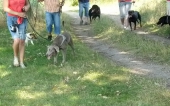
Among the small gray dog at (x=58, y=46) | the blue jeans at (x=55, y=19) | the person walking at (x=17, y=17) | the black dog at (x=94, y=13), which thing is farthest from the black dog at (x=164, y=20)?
the person walking at (x=17, y=17)

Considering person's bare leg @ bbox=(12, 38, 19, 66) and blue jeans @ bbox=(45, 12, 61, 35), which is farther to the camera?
blue jeans @ bbox=(45, 12, 61, 35)

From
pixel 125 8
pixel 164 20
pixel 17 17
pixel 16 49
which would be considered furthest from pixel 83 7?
pixel 17 17

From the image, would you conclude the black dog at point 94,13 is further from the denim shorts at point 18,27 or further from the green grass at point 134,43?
the denim shorts at point 18,27

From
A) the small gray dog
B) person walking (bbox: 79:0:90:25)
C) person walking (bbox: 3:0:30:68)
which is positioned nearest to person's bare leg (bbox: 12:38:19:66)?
person walking (bbox: 3:0:30:68)

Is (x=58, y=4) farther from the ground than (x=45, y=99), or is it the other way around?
(x=58, y=4)

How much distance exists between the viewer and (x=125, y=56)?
10.8 metres

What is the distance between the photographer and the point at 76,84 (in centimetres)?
754

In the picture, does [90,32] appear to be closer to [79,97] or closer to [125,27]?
[125,27]

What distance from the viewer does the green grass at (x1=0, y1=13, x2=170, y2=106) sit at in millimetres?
6554

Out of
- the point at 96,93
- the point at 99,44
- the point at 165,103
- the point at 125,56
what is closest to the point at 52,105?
the point at 96,93

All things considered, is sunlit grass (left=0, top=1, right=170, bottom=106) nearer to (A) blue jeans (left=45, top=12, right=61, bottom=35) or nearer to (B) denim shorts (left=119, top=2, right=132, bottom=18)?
(A) blue jeans (left=45, top=12, right=61, bottom=35)

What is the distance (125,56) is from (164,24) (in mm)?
4159

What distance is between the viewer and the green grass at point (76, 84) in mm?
6554

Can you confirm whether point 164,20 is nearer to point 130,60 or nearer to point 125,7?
point 125,7
